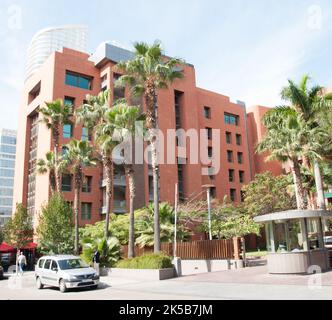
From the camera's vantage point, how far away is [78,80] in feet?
144

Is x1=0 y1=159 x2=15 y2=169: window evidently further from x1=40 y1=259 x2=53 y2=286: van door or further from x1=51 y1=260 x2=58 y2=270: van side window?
x1=51 y1=260 x2=58 y2=270: van side window

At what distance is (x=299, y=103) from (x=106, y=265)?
15417 mm

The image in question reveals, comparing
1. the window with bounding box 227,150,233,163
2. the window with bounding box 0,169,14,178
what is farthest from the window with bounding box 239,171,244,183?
the window with bounding box 0,169,14,178

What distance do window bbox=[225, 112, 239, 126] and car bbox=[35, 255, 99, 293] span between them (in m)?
40.6

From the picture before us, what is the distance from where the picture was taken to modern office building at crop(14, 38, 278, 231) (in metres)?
41.2

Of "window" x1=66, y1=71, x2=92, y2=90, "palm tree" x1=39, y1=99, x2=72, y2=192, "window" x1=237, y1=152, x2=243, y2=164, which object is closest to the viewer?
"palm tree" x1=39, y1=99, x2=72, y2=192

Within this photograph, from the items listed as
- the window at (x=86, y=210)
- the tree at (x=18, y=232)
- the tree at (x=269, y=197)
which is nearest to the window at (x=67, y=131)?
the window at (x=86, y=210)

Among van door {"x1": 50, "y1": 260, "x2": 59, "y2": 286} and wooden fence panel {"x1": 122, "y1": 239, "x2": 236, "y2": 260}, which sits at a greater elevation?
wooden fence panel {"x1": 122, "y1": 239, "x2": 236, "y2": 260}

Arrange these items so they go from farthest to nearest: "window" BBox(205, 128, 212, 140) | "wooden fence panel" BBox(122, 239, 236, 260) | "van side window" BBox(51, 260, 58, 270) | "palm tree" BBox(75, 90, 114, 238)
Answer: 1. "window" BBox(205, 128, 212, 140)
2. "palm tree" BBox(75, 90, 114, 238)
3. "wooden fence panel" BBox(122, 239, 236, 260)
4. "van side window" BBox(51, 260, 58, 270)

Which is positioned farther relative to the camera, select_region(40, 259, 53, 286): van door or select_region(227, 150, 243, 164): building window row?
select_region(227, 150, 243, 164): building window row

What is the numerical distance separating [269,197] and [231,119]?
65.0 ft

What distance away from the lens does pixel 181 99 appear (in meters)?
49.1

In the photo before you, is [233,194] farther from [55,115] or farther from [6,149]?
[6,149]

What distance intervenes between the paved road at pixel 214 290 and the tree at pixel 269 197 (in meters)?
20.8
